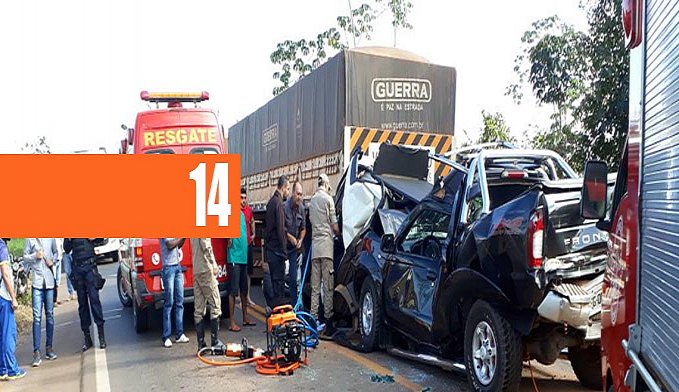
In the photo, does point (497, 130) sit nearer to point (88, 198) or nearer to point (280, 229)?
point (280, 229)

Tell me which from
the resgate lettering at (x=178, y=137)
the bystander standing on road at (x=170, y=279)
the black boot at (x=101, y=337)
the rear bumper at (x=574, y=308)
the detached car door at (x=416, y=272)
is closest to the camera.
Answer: the rear bumper at (x=574, y=308)

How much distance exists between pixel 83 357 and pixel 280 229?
9.63ft

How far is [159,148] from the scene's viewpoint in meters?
9.88

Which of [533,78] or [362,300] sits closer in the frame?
[362,300]

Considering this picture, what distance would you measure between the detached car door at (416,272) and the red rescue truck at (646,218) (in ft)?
8.73

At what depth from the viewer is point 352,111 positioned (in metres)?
10.3

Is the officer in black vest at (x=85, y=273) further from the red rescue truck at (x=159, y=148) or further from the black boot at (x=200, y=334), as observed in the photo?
the black boot at (x=200, y=334)

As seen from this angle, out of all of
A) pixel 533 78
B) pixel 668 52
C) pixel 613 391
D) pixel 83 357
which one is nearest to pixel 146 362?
pixel 83 357

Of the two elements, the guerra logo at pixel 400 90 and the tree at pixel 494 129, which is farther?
the tree at pixel 494 129

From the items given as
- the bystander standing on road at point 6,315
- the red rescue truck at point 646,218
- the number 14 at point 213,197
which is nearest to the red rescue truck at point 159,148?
the number 14 at point 213,197

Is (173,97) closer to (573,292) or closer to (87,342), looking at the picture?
(87,342)

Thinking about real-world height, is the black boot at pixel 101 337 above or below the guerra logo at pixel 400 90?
below

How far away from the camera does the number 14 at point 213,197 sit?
848 centimetres

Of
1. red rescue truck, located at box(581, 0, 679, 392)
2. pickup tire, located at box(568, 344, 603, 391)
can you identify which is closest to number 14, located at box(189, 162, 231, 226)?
pickup tire, located at box(568, 344, 603, 391)
